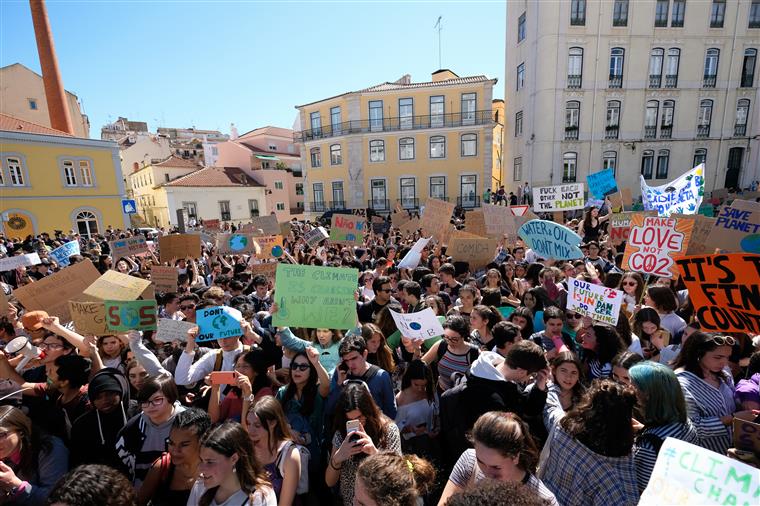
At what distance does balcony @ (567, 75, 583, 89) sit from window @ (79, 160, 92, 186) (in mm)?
33084

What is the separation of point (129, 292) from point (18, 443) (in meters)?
2.53

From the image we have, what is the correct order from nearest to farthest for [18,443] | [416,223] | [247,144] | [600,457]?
[600,457], [18,443], [416,223], [247,144]

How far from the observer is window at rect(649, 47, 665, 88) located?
25.1m

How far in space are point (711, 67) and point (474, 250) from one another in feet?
97.7

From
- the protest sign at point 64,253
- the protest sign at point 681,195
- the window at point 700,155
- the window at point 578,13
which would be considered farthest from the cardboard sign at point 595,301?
the window at point 700,155

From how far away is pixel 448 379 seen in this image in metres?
3.53

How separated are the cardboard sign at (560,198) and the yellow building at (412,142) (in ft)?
67.1

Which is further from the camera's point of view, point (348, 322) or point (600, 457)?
point (348, 322)

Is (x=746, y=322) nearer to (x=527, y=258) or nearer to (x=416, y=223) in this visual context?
(x=527, y=258)

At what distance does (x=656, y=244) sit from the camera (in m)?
5.38

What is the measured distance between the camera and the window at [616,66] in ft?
82.2

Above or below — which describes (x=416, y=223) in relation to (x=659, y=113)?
below

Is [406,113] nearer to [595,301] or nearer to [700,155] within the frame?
[700,155]

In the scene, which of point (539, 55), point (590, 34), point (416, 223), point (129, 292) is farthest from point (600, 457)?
point (590, 34)
